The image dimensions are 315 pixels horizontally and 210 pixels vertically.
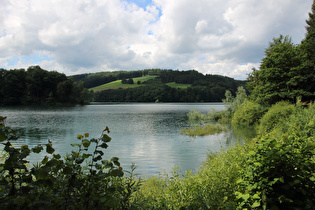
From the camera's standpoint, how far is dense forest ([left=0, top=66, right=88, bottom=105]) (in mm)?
91062

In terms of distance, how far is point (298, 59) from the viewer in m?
26.7

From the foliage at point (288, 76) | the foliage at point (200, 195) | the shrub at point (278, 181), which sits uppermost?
the foliage at point (288, 76)

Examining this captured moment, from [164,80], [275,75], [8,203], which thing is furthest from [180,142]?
[164,80]

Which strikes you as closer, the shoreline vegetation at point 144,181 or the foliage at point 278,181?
the shoreline vegetation at point 144,181

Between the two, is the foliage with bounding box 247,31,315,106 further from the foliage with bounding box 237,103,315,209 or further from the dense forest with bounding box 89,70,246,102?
the dense forest with bounding box 89,70,246,102

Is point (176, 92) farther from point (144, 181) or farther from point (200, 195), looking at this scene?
point (200, 195)

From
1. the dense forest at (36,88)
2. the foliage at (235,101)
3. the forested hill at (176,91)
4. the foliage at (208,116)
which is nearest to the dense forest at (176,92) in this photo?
the forested hill at (176,91)

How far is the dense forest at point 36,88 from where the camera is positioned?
91062 mm

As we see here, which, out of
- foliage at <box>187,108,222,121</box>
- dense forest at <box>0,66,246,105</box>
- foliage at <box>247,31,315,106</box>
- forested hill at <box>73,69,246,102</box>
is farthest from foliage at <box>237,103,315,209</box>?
forested hill at <box>73,69,246,102</box>

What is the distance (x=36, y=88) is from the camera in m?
96.3

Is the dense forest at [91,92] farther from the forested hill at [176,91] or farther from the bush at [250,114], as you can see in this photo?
the bush at [250,114]

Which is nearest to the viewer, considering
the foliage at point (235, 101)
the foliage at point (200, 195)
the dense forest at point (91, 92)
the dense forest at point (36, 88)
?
the foliage at point (200, 195)

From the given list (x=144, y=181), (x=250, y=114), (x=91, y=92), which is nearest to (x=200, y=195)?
(x=144, y=181)

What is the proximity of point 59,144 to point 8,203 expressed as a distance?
1773cm
